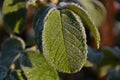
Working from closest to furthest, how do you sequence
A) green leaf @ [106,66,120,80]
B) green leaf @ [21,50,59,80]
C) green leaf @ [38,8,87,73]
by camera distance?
green leaf @ [38,8,87,73], green leaf @ [21,50,59,80], green leaf @ [106,66,120,80]

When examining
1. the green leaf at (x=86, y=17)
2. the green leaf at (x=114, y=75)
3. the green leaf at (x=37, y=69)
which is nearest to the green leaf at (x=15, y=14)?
the green leaf at (x=37, y=69)

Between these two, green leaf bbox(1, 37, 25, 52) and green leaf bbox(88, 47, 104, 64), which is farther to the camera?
green leaf bbox(88, 47, 104, 64)

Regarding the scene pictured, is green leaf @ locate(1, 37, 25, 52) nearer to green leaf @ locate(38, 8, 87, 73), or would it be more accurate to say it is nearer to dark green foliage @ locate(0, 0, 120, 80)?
dark green foliage @ locate(0, 0, 120, 80)

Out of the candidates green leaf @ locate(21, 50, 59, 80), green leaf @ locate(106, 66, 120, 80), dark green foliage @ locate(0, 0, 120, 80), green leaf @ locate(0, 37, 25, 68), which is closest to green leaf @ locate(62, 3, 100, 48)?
dark green foliage @ locate(0, 0, 120, 80)

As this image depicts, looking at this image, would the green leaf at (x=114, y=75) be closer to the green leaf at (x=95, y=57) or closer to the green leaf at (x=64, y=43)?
the green leaf at (x=95, y=57)

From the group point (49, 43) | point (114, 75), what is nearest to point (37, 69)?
point (49, 43)

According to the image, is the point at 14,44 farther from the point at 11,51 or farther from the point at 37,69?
the point at 37,69
